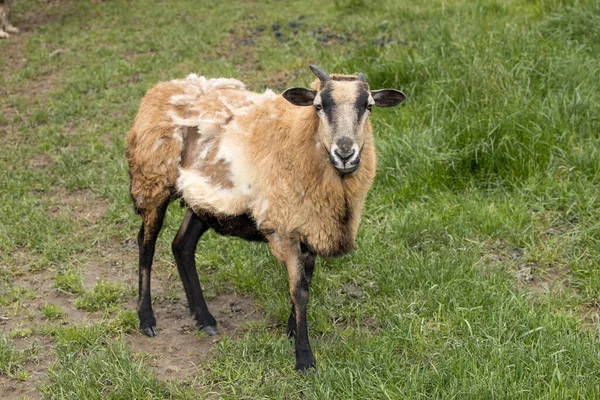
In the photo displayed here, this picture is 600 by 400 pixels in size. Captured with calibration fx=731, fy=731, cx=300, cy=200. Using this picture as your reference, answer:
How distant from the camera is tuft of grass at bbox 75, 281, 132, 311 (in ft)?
17.6

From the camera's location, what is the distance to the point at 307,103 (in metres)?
4.48

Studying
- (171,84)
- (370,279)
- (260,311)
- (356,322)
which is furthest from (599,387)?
(171,84)

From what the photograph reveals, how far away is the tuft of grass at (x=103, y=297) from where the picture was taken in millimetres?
5352

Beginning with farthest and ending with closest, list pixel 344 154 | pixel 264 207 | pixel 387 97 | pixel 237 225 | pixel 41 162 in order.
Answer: pixel 41 162
pixel 237 225
pixel 387 97
pixel 264 207
pixel 344 154

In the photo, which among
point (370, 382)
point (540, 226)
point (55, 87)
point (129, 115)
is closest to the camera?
point (370, 382)

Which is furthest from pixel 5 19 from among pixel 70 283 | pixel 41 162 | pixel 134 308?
pixel 134 308

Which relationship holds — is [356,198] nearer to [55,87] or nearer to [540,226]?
[540,226]

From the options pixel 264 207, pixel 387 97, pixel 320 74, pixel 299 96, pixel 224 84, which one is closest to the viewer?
pixel 320 74

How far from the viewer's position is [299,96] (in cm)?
443

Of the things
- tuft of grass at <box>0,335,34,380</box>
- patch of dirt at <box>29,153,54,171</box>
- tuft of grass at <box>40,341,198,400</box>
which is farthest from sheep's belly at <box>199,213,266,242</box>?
patch of dirt at <box>29,153,54,171</box>

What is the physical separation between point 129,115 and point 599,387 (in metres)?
6.60

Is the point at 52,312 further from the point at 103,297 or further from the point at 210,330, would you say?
the point at 210,330

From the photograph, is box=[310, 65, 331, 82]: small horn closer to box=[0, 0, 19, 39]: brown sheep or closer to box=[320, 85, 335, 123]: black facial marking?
box=[320, 85, 335, 123]: black facial marking

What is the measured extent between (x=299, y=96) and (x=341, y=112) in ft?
1.16
